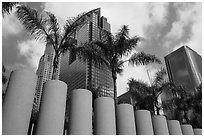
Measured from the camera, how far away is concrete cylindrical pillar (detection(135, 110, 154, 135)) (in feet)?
19.0

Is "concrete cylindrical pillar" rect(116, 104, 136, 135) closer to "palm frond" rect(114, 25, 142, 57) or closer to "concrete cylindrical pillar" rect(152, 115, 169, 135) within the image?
"concrete cylindrical pillar" rect(152, 115, 169, 135)

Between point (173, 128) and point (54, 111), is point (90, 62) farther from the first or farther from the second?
point (173, 128)

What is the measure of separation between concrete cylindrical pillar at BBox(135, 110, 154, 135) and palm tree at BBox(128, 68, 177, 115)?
11.0ft

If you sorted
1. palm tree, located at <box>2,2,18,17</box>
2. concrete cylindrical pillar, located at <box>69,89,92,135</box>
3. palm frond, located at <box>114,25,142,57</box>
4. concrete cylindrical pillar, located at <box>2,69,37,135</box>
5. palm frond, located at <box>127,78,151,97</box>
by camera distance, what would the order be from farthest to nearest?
palm frond, located at <box>127,78,151,97</box> < palm frond, located at <box>114,25,142,57</box> < palm tree, located at <box>2,2,18,17</box> < concrete cylindrical pillar, located at <box>69,89,92,135</box> < concrete cylindrical pillar, located at <box>2,69,37,135</box>

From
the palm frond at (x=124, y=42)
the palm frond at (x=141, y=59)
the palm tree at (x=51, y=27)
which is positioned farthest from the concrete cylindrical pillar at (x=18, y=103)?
the palm frond at (x=141, y=59)

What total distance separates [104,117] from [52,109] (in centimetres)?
152

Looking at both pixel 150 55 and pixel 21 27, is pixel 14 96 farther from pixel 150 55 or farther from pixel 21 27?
pixel 150 55

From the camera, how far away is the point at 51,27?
20.5ft

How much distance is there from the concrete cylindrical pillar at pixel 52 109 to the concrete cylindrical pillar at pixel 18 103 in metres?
0.28

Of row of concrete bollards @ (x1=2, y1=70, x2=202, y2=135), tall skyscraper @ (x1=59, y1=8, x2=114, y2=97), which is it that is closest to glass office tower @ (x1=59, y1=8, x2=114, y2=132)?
tall skyscraper @ (x1=59, y1=8, x2=114, y2=97)

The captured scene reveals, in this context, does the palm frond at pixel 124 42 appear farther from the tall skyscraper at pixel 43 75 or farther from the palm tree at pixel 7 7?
the palm tree at pixel 7 7

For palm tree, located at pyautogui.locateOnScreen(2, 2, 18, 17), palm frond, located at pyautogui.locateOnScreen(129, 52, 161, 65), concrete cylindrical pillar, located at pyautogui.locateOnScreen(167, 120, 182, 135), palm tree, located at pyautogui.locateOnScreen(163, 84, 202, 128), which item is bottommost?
concrete cylindrical pillar, located at pyautogui.locateOnScreen(167, 120, 182, 135)

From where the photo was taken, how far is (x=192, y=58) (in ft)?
124

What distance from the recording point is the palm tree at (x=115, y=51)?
743 cm
